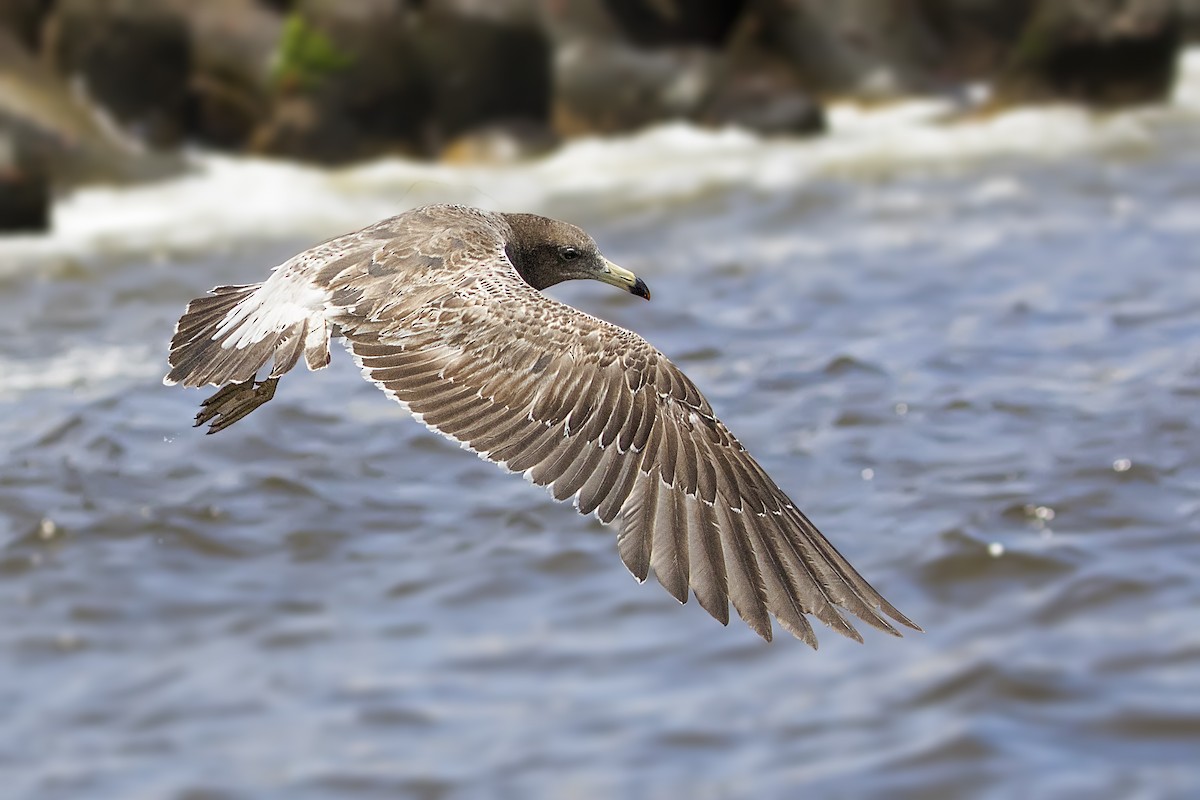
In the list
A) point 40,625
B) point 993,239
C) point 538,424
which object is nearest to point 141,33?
point 993,239

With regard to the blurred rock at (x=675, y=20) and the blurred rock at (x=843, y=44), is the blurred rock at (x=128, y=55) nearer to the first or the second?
the blurred rock at (x=675, y=20)

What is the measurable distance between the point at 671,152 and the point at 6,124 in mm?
5337

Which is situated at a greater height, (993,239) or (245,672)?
(993,239)

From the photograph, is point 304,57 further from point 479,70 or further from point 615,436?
point 615,436

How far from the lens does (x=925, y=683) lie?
20.7 feet

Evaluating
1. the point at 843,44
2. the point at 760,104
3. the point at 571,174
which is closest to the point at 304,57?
the point at 571,174

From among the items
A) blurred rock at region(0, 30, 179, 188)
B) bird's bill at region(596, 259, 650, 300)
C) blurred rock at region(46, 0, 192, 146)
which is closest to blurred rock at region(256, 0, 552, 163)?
blurred rock at region(46, 0, 192, 146)

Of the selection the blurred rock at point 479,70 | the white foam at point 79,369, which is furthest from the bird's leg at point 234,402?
the blurred rock at point 479,70

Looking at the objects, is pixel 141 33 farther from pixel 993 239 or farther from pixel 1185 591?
pixel 1185 591

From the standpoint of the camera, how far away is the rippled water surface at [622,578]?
5973 mm

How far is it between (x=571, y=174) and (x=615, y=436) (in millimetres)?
A: 9972

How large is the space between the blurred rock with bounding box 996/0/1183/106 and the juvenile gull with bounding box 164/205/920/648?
1211 cm

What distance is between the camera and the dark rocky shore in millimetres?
14070

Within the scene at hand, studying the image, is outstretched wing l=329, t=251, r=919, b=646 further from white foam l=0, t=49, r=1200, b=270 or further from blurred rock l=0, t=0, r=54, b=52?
blurred rock l=0, t=0, r=54, b=52
